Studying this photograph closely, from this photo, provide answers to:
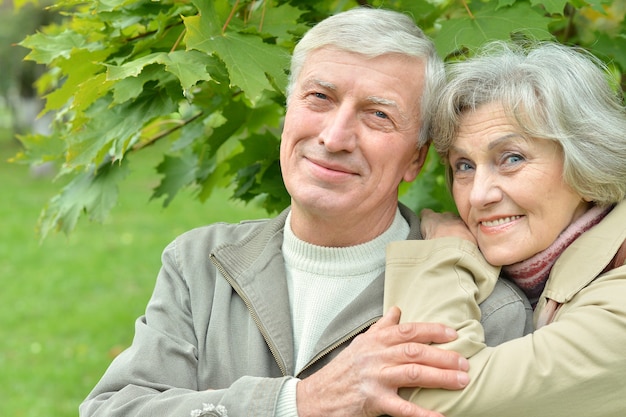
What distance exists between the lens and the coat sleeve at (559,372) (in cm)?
190

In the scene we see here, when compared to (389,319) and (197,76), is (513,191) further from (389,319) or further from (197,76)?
(197,76)

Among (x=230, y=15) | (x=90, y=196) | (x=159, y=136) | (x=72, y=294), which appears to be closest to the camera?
(x=230, y=15)

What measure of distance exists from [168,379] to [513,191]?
1008 mm

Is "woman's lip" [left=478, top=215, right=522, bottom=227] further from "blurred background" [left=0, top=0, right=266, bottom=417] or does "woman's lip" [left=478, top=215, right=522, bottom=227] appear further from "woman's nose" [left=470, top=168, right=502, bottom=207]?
"blurred background" [left=0, top=0, right=266, bottom=417]

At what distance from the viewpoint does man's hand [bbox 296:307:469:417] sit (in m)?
1.97

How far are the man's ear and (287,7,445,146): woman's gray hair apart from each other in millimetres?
51

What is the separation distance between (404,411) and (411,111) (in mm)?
844

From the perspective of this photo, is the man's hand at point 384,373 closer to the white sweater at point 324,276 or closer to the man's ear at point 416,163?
the white sweater at point 324,276

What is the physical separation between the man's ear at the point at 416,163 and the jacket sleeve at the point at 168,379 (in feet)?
2.18

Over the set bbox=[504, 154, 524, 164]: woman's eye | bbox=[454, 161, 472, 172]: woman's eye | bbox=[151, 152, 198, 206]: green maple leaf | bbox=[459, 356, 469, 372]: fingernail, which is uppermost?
bbox=[504, 154, 524, 164]: woman's eye

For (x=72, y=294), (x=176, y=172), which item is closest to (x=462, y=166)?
(x=176, y=172)

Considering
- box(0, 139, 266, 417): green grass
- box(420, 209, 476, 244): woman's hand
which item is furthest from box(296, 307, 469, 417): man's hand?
box(0, 139, 266, 417): green grass

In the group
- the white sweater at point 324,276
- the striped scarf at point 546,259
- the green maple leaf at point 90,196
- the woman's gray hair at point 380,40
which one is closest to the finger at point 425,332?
the striped scarf at point 546,259

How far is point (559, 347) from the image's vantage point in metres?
1.91
